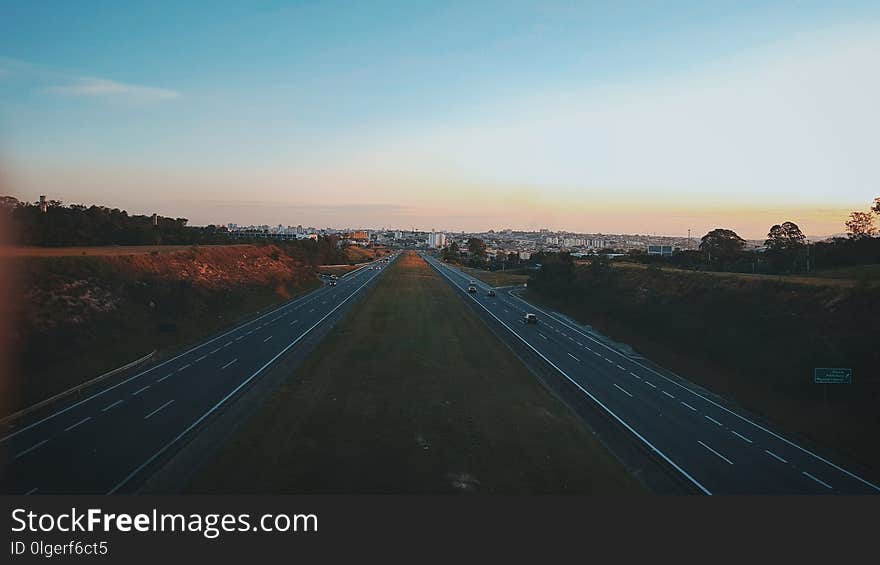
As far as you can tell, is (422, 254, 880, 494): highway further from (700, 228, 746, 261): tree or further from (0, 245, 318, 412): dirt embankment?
(700, 228, 746, 261): tree

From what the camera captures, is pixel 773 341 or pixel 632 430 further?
pixel 773 341

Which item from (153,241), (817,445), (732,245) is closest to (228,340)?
(817,445)

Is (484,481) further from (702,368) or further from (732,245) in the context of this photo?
(732,245)

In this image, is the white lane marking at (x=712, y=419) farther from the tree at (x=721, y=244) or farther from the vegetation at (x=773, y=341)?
the tree at (x=721, y=244)

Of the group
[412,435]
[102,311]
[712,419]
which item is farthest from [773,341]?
[102,311]

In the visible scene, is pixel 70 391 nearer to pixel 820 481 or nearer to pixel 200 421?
pixel 200 421

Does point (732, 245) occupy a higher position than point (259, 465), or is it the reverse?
point (732, 245)
